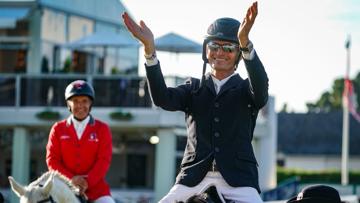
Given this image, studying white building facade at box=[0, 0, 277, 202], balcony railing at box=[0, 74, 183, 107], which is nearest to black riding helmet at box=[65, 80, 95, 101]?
white building facade at box=[0, 0, 277, 202]

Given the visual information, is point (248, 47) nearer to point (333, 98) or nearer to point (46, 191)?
point (46, 191)

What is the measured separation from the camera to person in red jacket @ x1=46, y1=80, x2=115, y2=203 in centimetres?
837

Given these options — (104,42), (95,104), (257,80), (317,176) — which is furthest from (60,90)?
(317,176)

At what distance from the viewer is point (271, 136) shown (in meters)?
33.9

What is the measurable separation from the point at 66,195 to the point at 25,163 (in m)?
22.6

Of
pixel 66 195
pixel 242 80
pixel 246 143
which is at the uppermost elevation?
pixel 242 80

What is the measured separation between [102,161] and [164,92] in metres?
3.29

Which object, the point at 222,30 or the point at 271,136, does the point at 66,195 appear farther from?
the point at 271,136

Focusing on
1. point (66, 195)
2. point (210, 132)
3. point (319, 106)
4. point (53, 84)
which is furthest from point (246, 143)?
point (319, 106)

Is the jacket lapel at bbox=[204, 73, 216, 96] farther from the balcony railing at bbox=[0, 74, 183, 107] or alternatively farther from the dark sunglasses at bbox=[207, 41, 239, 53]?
the balcony railing at bbox=[0, 74, 183, 107]

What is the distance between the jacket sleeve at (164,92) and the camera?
206 inches

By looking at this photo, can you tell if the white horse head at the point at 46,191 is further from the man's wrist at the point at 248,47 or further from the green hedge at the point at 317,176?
the green hedge at the point at 317,176

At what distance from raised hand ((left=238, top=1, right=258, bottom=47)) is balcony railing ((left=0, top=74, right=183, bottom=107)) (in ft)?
71.0

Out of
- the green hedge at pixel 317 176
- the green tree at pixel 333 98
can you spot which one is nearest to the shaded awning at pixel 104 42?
the green hedge at pixel 317 176
